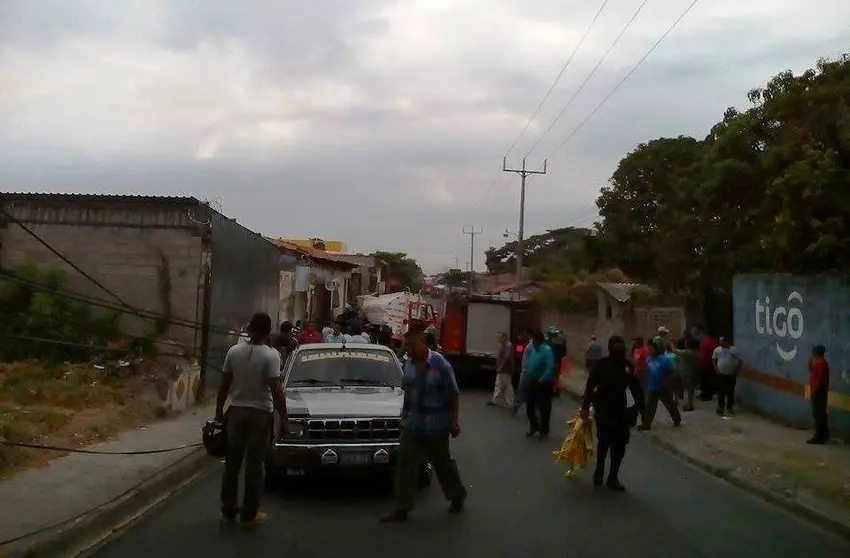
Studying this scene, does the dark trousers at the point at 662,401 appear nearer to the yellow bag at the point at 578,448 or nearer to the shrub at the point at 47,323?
the yellow bag at the point at 578,448

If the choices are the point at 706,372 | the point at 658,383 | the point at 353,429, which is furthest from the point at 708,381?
the point at 353,429

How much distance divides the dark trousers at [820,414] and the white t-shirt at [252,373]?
30.9ft

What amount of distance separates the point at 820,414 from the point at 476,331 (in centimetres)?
1298

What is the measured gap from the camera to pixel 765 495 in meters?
10.2

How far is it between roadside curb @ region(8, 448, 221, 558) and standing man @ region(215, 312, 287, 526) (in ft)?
4.23

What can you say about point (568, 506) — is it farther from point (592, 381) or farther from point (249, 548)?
point (249, 548)

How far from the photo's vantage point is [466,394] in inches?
941

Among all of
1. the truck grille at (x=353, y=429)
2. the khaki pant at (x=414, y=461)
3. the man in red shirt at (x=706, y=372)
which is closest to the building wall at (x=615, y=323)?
the man in red shirt at (x=706, y=372)

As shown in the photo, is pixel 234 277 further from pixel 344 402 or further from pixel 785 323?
pixel 344 402

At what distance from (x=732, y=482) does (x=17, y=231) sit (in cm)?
1503

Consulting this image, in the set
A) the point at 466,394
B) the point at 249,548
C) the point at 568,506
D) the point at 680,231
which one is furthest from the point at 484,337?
the point at 249,548

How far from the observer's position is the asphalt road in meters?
7.37

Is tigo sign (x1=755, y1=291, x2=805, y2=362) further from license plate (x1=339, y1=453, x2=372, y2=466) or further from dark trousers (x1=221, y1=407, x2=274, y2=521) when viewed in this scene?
dark trousers (x1=221, y1=407, x2=274, y2=521)

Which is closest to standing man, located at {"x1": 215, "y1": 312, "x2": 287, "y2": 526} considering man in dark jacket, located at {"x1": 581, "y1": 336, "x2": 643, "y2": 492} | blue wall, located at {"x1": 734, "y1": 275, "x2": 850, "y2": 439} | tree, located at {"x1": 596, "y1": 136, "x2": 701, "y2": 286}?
man in dark jacket, located at {"x1": 581, "y1": 336, "x2": 643, "y2": 492}
